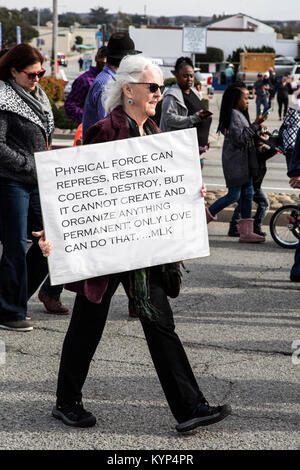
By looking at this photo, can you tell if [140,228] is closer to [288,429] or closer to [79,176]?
[79,176]

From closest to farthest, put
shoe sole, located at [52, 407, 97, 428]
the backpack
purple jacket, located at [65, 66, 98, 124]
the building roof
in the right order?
shoe sole, located at [52, 407, 97, 428], purple jacket, located at [65, 66, 98, 124], the backpack, the building roof

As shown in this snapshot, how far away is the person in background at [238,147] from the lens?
8891mm

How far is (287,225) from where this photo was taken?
889cm

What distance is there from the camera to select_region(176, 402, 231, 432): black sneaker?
402 centimetres

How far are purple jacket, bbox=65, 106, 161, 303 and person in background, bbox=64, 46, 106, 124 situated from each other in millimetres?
3377

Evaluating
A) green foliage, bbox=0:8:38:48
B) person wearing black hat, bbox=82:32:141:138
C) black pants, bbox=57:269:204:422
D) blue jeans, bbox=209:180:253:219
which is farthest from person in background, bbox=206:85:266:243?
green foliage, bbox=0:8:38:48

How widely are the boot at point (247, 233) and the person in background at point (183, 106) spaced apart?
1.26 metres

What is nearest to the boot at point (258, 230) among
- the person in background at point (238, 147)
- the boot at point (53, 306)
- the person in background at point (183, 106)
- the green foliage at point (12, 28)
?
the person in background at point (238, 147)

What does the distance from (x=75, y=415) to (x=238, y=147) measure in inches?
211

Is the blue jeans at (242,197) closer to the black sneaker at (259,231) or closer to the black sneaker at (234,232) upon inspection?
the black sneaker at (259,231)

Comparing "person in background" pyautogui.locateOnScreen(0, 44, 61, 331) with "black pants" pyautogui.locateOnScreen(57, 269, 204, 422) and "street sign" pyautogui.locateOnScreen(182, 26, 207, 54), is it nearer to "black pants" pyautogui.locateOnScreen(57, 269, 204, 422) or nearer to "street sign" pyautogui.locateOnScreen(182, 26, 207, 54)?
"black pants" pyautogui.locateOnScreen(57, 269, 204, 422)

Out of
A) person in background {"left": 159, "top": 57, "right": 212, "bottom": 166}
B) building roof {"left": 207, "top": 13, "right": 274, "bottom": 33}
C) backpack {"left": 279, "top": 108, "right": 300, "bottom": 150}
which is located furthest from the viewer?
building roof {"left": 207, "top": 13, "right": 274, "bottom": 33}

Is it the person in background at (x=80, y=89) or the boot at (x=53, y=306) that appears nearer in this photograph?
the boot at (x=53, y=306)

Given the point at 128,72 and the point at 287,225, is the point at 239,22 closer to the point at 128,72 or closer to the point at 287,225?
the point at 287,225
